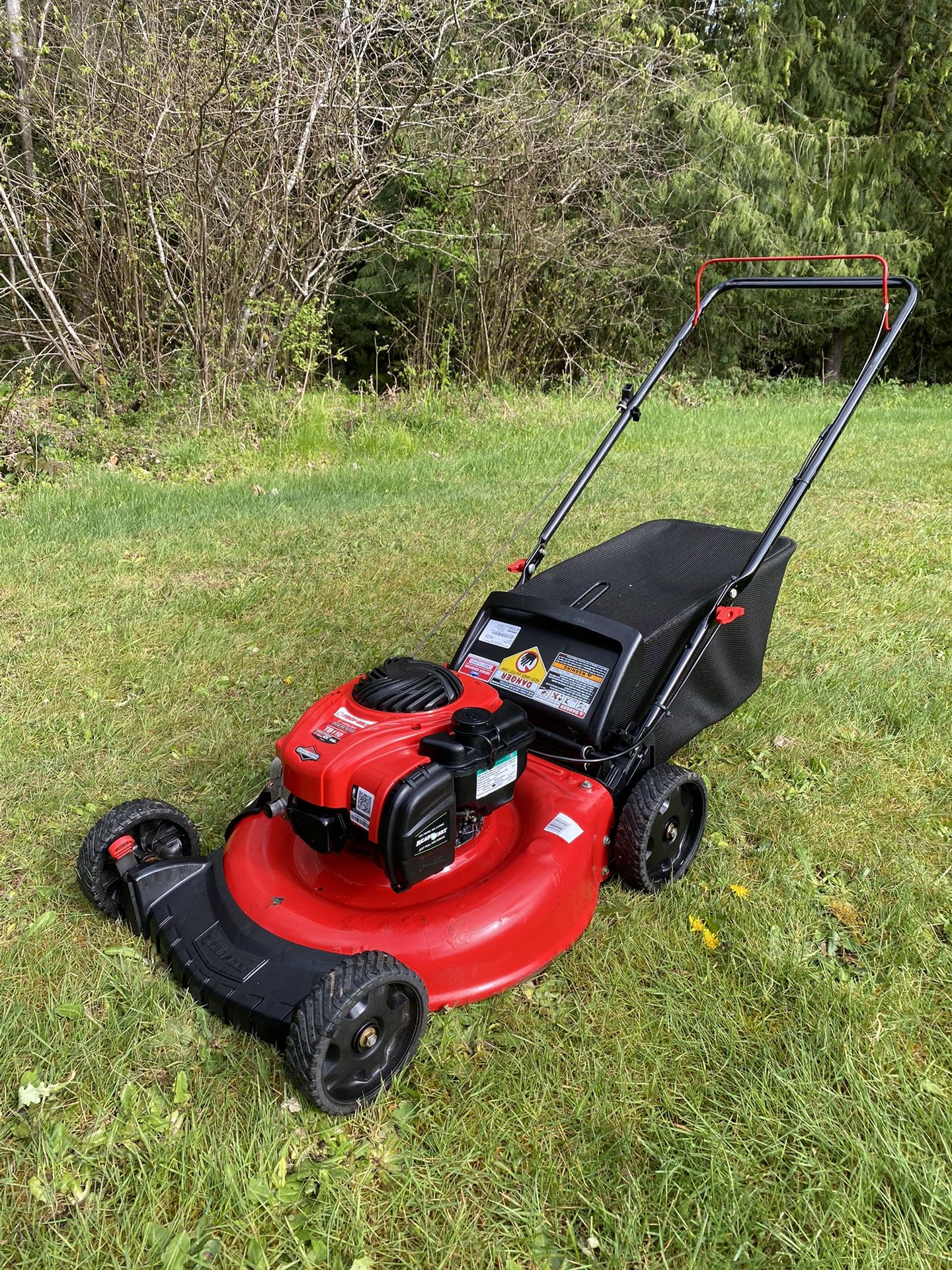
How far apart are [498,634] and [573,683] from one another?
299 mm

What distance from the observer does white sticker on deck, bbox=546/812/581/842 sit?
6.98 ft

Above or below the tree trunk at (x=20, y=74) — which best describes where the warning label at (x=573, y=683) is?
below

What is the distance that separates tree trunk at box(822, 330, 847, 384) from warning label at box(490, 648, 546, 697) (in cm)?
1212

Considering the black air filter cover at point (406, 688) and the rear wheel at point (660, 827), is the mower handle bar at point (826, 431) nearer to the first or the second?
the rear wheel at point (660, 827)

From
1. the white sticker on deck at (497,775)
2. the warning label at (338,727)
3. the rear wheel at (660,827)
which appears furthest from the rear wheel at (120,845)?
the rear wheel at (660,827)

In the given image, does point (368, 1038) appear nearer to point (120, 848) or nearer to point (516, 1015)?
point (516, 1015)

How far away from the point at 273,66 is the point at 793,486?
519cm

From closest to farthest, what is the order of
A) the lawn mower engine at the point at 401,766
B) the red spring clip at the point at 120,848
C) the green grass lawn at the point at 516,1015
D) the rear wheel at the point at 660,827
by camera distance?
the green grass lawn at the point at 516,1015 < the lawn mower engine at the point at 401,766 < the red spring clip at the point at 120,848 < the rear wheel at the point at 660,827

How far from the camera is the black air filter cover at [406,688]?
2.02 m

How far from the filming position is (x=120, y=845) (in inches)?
82.3

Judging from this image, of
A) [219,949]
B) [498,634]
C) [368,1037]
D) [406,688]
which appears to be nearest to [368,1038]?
[368,1037]

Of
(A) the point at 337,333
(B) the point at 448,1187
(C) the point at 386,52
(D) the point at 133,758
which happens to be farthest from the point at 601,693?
(A) the point at 337,333

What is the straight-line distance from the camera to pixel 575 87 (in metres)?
8.33

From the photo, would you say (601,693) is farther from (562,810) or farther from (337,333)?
(337,333)
